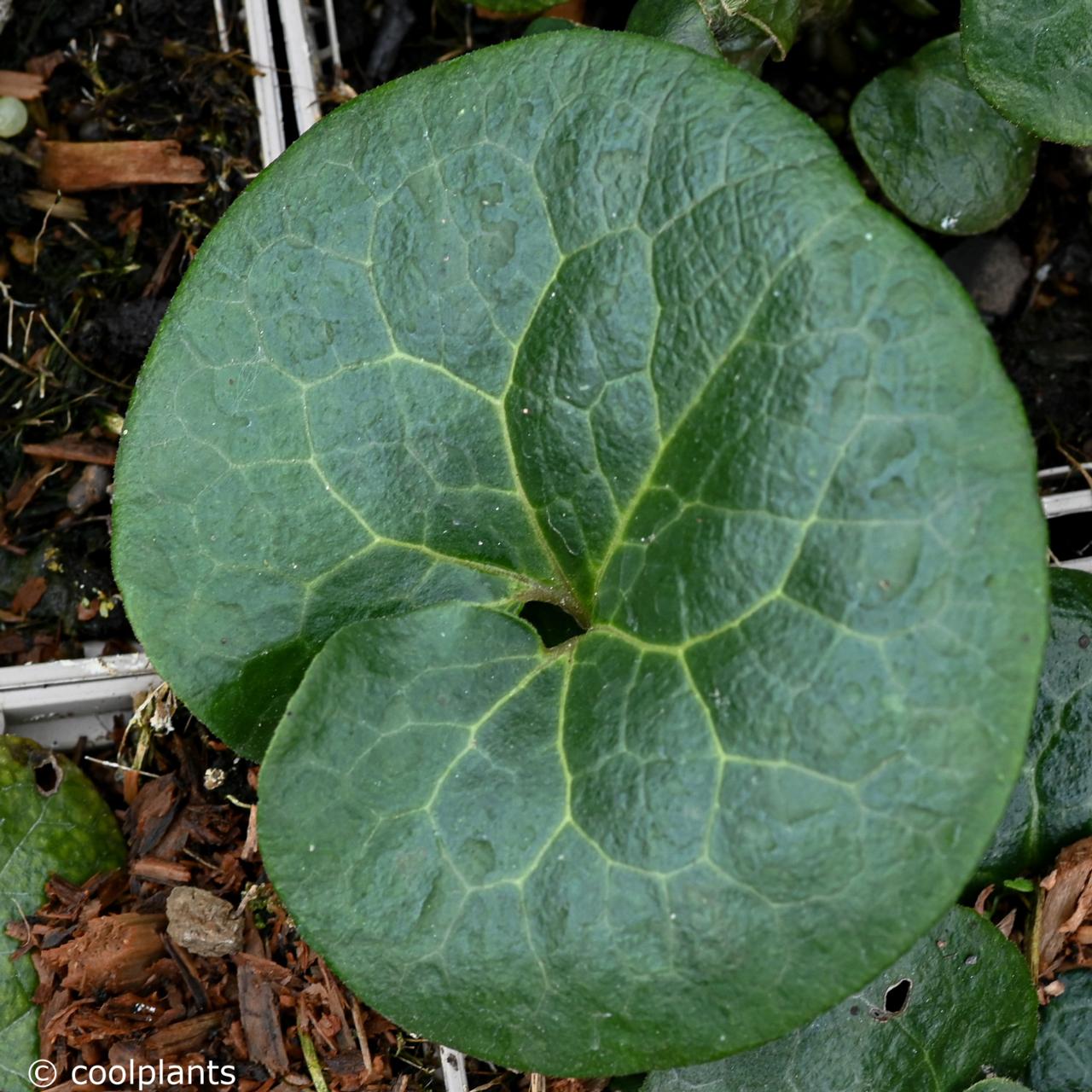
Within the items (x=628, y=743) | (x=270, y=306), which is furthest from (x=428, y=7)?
(x=628, y=743)

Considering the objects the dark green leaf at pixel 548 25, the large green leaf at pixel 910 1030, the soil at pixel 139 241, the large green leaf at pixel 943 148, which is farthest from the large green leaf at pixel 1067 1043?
the dark green leaf at pixel 548 25

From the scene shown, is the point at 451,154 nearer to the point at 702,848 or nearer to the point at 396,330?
the point at 396,330

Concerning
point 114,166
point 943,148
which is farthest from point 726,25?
point 114,166

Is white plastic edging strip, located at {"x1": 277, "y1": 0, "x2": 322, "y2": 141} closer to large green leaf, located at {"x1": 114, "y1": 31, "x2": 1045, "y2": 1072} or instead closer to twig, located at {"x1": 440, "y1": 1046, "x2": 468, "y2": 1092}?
large green leaf, located at {"x1": 114, "y1": 31, "x2": 1045, "y2": 1072}

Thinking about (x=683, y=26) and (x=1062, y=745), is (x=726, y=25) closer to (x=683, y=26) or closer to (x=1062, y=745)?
(x=683, y=26)

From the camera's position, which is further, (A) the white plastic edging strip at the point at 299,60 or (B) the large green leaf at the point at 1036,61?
(A) the white plastic edging strip at the point at 299,60

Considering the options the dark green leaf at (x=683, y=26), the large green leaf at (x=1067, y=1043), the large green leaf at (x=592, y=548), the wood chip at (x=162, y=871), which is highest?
the dark green leaf at (x=683, y=26)

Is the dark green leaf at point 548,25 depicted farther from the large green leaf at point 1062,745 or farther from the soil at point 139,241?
the large green leaf at point 1062,745
